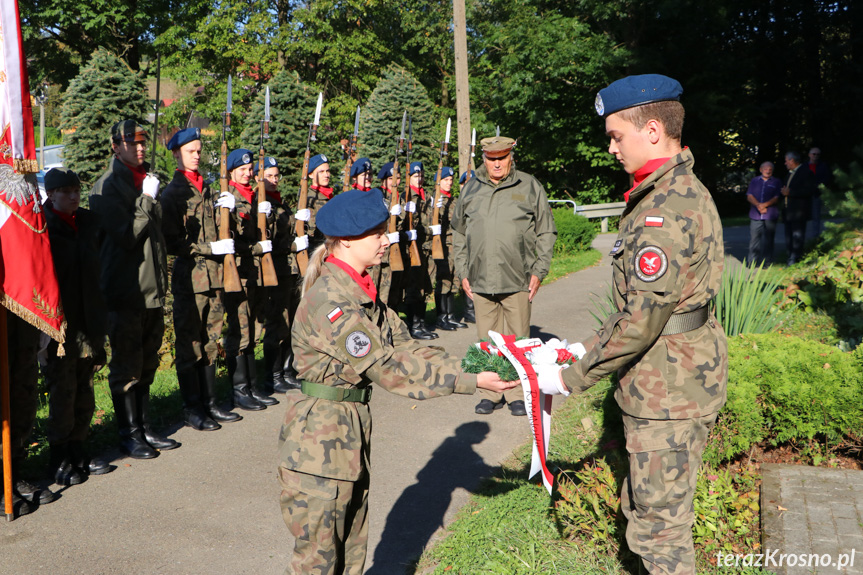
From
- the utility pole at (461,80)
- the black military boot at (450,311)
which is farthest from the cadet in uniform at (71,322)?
the utility pole at (461,80)

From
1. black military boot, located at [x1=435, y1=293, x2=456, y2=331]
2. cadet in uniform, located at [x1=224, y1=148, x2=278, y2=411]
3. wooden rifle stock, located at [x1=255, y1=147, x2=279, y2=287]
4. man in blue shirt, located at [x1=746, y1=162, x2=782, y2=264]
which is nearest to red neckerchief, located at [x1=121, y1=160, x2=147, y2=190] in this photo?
cadet in uniform, located at [x1=224, y1=148, x2=278, y2=411]

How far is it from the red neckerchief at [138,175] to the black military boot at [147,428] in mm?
1677

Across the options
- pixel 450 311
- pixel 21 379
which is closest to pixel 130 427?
pixel 21 379

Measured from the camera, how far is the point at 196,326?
21.6 feet

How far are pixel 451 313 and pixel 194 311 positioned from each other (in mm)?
5140

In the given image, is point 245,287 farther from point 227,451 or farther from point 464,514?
point 464,514

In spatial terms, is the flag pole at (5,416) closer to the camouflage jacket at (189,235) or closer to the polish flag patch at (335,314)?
the camouflage jacket at (189,235)

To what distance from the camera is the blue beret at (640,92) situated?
10.2 ft

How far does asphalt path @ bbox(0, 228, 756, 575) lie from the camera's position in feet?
14.0

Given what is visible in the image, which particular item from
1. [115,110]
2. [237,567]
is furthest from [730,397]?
[115,110]

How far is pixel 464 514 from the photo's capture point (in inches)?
184

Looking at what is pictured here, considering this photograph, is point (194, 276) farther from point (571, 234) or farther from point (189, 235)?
point (571, 234)

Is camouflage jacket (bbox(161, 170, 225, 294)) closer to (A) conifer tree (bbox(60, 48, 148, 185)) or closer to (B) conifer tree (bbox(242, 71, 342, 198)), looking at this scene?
(A) conifer tree (bbox(60, 48, 148, 185))

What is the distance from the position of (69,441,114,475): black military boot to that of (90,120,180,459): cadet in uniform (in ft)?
0.89
